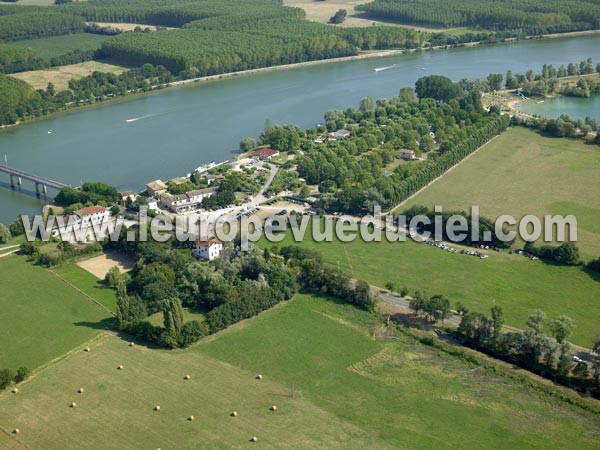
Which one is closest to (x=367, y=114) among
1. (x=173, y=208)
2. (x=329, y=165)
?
(x=329, y=165)

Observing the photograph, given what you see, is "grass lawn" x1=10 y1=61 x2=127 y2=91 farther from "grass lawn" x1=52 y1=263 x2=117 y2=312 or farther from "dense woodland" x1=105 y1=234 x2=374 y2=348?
"dense woodland" x1=105 y1=234 x2=374 y2=348

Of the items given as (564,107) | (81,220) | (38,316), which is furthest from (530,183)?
(38,316)

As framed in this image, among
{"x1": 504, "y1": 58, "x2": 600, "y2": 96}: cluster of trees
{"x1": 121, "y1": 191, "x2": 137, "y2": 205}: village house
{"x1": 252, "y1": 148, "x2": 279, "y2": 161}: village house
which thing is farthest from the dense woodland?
{"x1": 504, "y1": 58, "x2": 600, "y2": 96}: cluster of trees

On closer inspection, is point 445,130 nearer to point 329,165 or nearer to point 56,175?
point 329,165

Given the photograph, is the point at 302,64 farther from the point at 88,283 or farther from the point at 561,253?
the point at 88,283

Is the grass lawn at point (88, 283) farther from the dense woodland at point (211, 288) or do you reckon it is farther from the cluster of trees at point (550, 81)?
the cluster of trees at point (550, 81)

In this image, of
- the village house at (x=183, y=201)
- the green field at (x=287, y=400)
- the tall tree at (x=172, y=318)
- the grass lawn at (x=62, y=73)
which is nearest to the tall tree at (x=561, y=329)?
the green field at (x=287, y=400)
